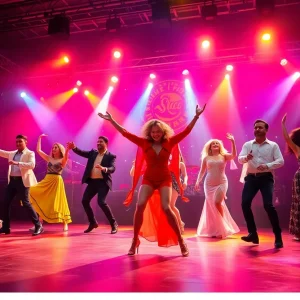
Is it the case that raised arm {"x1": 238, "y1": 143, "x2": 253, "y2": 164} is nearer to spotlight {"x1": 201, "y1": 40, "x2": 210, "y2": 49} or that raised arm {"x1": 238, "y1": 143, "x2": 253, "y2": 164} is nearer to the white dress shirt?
the white dress shirt

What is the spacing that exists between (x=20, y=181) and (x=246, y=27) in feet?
23.8

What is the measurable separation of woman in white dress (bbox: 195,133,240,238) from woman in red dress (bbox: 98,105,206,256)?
2338 mm

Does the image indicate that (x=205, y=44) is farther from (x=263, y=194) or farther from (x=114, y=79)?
(x=263, y=194)

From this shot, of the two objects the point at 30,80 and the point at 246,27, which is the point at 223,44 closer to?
the point at 246,27

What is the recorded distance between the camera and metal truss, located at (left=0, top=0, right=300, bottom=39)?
9.02 meters

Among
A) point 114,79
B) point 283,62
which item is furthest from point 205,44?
point 114,79

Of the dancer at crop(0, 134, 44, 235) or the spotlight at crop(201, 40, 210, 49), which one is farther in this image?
the spotlight at crop(201, 40, 210, 49)

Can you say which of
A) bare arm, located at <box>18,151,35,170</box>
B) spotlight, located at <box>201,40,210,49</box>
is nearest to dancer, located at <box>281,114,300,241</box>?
bare arm, located at <box>18,151,35,170</box>

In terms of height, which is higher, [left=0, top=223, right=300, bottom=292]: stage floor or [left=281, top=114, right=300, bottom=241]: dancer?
[left=281, top=114, right=300, bottom=241]: dancer

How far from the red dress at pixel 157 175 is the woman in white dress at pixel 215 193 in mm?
2287

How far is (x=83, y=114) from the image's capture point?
14172mm

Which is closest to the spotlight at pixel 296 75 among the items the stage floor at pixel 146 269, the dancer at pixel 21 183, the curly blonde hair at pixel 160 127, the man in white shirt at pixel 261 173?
the man in white shirt at pixel 261 173

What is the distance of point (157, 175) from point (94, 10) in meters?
6.85
